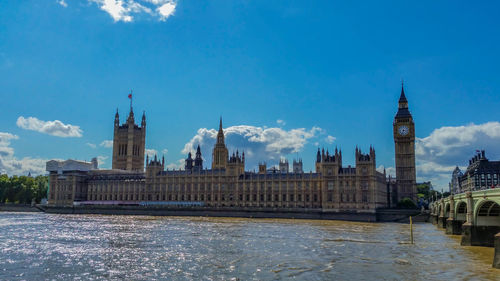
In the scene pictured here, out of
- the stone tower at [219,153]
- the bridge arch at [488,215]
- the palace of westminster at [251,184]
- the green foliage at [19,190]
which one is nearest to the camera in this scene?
the bridge arch at [488,215]

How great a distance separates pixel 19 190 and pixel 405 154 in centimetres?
12169

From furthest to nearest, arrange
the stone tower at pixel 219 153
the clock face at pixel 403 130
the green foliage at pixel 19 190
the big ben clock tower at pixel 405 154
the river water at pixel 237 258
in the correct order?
the stone tower at pixel 219 153, the green foliage at pixel 19 190, the clock face at pixel 403 130, the big ben clock tower at pixel 405 154, the river water at pixel 237 258

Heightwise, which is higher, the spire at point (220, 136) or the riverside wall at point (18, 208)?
the spire at point (220, 136)

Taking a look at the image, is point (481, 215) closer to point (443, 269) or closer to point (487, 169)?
point (443, 269)

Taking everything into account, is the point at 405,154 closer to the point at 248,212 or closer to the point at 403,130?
Result: the point at 403,130

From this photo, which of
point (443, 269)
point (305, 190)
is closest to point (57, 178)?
point (305, 190)

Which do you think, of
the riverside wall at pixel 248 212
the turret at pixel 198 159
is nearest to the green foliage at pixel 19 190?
the riverside wall at pixel 248 212

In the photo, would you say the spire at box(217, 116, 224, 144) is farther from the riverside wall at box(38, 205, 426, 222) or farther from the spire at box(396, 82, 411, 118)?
the spire at box(396, 82, 411, 118)

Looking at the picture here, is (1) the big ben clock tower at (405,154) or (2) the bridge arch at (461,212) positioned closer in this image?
(2) the bridge arch at (461,212)

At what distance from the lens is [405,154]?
416 ft

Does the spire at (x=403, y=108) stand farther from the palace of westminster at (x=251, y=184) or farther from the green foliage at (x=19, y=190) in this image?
the green foliage at (x=19, y=190)

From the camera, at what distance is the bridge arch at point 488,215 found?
4759cm

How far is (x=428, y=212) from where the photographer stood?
10181cm

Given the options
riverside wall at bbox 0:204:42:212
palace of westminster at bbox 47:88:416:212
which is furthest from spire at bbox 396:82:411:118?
riverside wall at bbox 0:204:42:212
